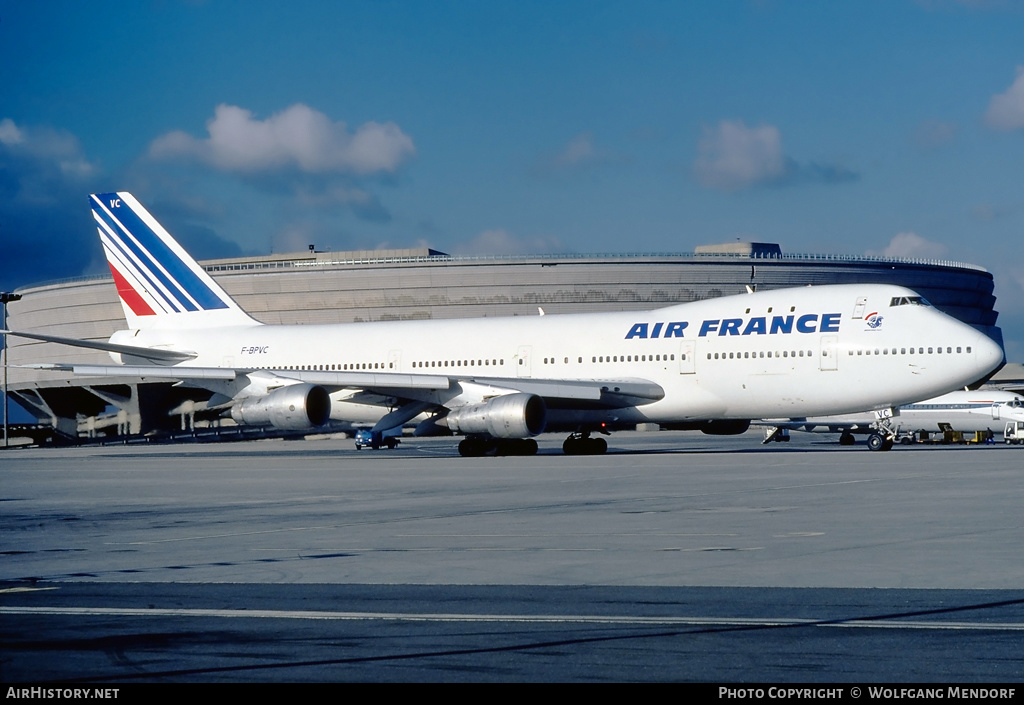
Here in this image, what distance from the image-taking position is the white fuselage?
34.0 meters

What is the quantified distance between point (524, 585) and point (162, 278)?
133 ft

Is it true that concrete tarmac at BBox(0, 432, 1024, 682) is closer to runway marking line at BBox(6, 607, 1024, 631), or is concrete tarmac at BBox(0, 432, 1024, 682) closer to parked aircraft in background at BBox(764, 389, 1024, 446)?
runway marking line at BBox(6, 607, 1024, 631)

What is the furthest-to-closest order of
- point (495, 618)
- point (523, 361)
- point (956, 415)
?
point (956, 415), point (523, 361), point (495, 618)

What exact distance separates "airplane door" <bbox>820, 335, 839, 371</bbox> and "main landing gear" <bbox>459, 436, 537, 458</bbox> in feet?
32.5

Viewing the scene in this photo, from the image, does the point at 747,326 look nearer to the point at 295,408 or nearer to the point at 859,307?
the point at 859,307

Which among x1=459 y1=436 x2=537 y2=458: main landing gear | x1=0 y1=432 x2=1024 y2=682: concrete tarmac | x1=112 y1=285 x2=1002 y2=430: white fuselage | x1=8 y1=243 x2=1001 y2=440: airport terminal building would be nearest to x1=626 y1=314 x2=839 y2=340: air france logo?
x1=112 y1=285 x2=1002 y2=430: white fuselage

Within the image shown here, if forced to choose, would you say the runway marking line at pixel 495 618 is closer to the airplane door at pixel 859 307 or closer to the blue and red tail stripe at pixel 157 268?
the airplane door at pixel 859 307

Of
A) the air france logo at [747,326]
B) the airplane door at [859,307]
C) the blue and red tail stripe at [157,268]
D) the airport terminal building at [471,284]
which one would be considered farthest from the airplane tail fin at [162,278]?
the airport terminal building at [471,284]

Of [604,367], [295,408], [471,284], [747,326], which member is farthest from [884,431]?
[471,284]

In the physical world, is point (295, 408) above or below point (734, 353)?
below

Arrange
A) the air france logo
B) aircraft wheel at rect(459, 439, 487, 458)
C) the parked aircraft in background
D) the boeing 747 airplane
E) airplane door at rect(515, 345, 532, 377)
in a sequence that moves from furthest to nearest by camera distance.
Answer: the parked aircraft in background
airplane door at rect(515, 345, 532, 377)
aircraft wheel at rect(459, 439, 487, 458)
the air france logo
the boeing 747 airplane

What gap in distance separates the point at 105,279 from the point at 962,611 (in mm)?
134019

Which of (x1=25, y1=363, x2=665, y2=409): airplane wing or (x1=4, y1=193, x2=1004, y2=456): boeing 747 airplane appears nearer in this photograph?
(x1=4, y1=193, x2=1004, y2=456): boeing 747 airplane

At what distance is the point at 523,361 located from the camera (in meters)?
40.1
